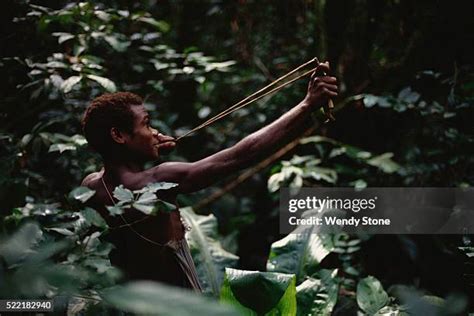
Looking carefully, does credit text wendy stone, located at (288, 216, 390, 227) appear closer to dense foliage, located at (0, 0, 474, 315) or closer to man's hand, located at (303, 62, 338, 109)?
dense foliage, located at (0, 0, 474, 315)

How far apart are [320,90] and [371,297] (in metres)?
1.04

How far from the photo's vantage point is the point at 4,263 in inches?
47.1

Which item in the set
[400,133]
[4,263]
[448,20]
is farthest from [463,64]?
[4,263]

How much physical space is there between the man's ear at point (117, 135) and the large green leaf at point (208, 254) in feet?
3.65

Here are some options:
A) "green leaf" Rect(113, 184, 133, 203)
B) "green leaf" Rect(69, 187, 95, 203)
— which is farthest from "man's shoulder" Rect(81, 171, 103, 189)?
"green leaf" Rect(113, 184, 133, 203)

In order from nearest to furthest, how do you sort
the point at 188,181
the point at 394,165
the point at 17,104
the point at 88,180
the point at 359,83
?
the point at 188,181, the point at 88,180, the point at 17,104, the point at 394,165, the point at 359,83

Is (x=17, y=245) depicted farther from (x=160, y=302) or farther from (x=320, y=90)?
(x=320, y=90)

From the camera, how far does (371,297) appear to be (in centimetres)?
244

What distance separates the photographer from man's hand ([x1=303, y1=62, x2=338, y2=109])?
1.92m

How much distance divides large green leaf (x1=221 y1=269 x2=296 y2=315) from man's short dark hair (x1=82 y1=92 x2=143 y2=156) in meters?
0.80

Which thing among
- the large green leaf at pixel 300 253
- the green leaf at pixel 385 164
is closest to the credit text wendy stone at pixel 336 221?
the large green leaf at pixel 300 253

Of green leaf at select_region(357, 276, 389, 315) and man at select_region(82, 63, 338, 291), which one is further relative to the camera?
green leaf at select_region(357, 276, 389, 315)

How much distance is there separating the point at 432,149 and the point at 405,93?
0.42 metres

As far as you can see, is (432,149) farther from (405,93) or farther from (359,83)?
(359,83)
